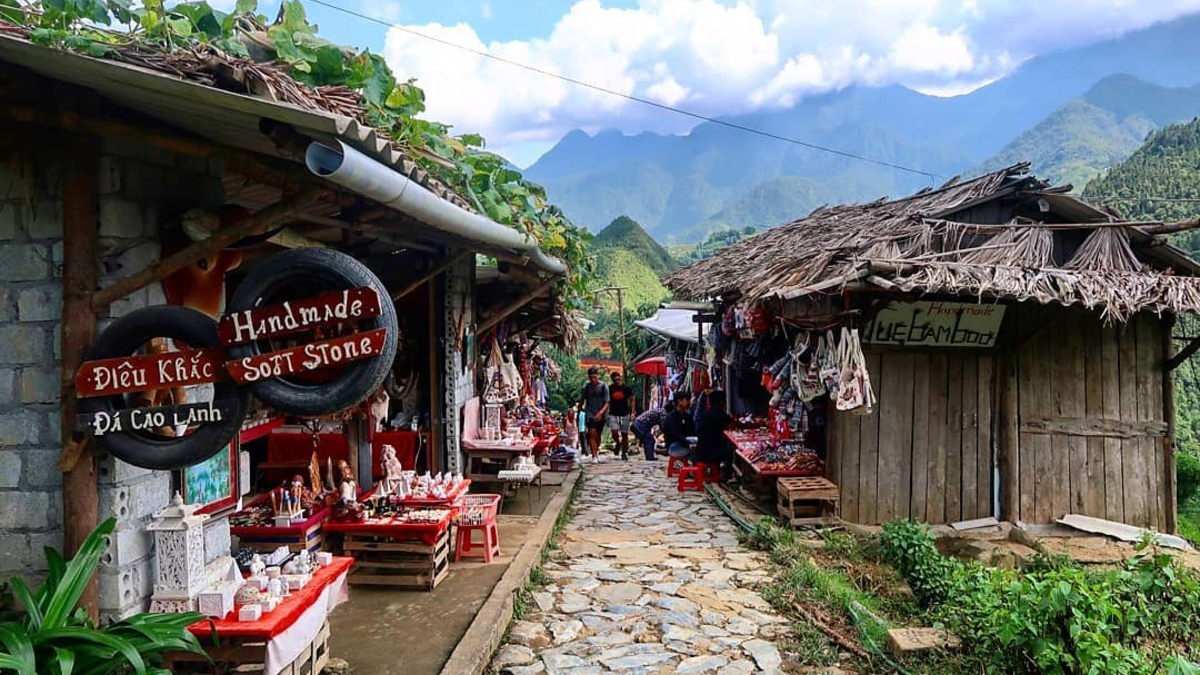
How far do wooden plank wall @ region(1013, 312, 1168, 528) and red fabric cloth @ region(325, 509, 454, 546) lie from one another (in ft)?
23.3

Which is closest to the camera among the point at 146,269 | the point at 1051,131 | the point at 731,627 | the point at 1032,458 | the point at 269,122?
the point at 269,122

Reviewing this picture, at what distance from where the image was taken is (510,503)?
1002 cm

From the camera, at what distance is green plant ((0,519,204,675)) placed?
320cm

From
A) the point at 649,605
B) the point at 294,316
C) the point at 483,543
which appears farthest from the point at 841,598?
the point at 294,316

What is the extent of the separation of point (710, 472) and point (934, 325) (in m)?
4.66

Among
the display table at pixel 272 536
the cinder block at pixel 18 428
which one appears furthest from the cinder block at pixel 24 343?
the display table at pixel 272 536

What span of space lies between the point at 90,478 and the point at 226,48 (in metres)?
2.46

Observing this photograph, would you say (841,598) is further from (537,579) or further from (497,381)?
(497,381)

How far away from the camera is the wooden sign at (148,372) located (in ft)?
11.0

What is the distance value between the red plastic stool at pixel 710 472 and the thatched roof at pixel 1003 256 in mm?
3169

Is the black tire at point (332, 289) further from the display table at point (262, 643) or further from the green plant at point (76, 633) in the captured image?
the display table at point (262, 643)

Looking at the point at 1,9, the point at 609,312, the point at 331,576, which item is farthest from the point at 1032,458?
the point at 609,312

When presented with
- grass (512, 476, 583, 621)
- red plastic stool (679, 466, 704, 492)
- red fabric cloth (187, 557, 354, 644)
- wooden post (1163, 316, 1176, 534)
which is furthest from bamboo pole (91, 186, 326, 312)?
wooden post (1163, 316, 1176, 534)

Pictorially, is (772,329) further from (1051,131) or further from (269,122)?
(1051,131)
